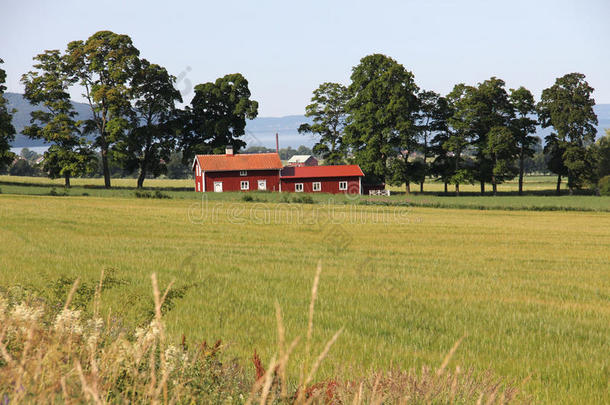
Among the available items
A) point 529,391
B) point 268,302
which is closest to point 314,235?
point 268,302

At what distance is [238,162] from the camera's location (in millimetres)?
70312

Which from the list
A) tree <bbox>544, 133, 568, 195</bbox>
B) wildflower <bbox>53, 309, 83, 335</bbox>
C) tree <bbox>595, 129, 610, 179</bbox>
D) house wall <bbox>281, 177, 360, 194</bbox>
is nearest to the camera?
wildflower <bbox>53, 309, 83, 335</bbox>

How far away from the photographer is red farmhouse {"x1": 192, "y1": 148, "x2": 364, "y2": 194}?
69.1 meters

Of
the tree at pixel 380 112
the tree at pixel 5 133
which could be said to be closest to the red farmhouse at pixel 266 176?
the tree at pixel 380 112

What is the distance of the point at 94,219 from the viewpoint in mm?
28359

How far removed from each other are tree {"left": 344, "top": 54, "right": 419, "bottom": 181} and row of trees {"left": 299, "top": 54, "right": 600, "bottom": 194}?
5.2 inches

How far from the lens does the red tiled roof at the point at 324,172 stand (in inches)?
2768

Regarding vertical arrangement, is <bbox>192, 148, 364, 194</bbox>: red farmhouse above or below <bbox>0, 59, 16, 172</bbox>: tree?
below

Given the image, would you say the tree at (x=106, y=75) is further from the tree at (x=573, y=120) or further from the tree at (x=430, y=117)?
the tree at (x=573, y=120)

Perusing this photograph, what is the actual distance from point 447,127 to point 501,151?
838 cm

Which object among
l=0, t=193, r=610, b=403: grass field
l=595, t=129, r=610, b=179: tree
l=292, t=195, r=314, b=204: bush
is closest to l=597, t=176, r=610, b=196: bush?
l=595, t=129, r=610, b=179: tree

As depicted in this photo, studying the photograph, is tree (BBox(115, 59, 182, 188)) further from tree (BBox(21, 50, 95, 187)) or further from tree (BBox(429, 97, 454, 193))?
tree (BBox(429, 97, 454, 193))

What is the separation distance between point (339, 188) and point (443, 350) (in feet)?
209

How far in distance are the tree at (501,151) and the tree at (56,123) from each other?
5264cm
